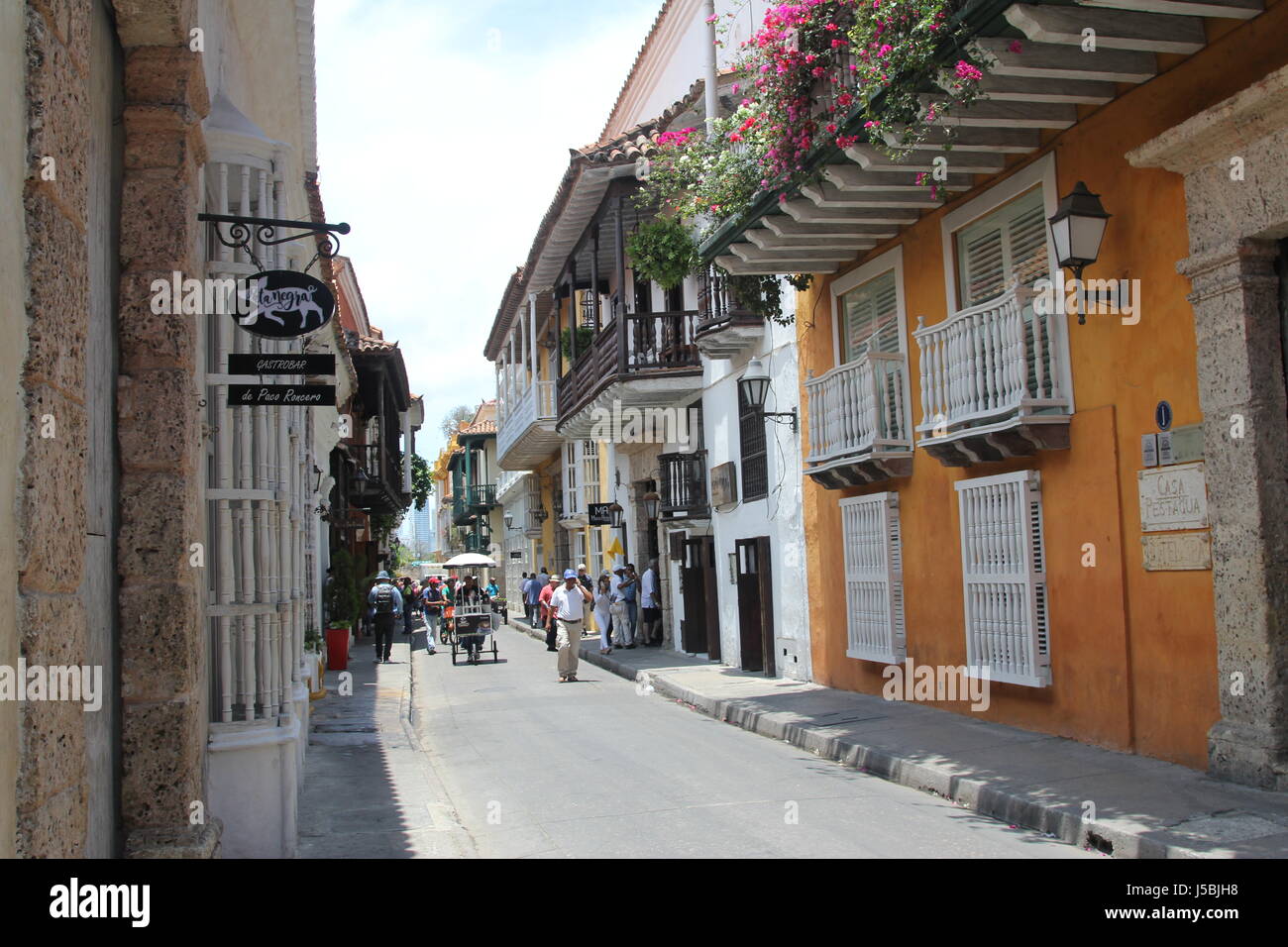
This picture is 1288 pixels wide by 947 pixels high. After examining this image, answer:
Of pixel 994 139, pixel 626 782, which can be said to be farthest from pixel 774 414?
pixel 626 782

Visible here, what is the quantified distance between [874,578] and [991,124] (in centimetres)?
516

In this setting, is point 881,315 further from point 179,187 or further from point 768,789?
point 179,187

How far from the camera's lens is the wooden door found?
16.0 meters

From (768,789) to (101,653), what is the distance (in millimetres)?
5069

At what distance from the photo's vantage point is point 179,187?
5414 millimetres

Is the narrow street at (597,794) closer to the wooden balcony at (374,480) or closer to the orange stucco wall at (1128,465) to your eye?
the orange stucco wall at (1128,465)

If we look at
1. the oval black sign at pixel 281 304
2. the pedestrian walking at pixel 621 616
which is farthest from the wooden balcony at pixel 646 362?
the oval black sign at pixel 281 304

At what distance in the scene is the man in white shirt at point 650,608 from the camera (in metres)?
22.1

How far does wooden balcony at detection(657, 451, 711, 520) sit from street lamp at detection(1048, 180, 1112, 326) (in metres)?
10.6

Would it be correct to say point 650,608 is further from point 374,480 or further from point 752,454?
point 374,480

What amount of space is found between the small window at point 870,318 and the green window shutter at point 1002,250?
4.00 ft

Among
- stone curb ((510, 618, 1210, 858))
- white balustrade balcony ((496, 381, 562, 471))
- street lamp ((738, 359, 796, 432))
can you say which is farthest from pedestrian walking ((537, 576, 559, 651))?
stone curb ((510, 618, 1210, 858))

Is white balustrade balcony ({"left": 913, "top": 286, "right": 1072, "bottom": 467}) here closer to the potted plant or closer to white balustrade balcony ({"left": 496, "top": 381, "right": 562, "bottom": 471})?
the potted plant

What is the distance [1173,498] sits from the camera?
26.7ft
